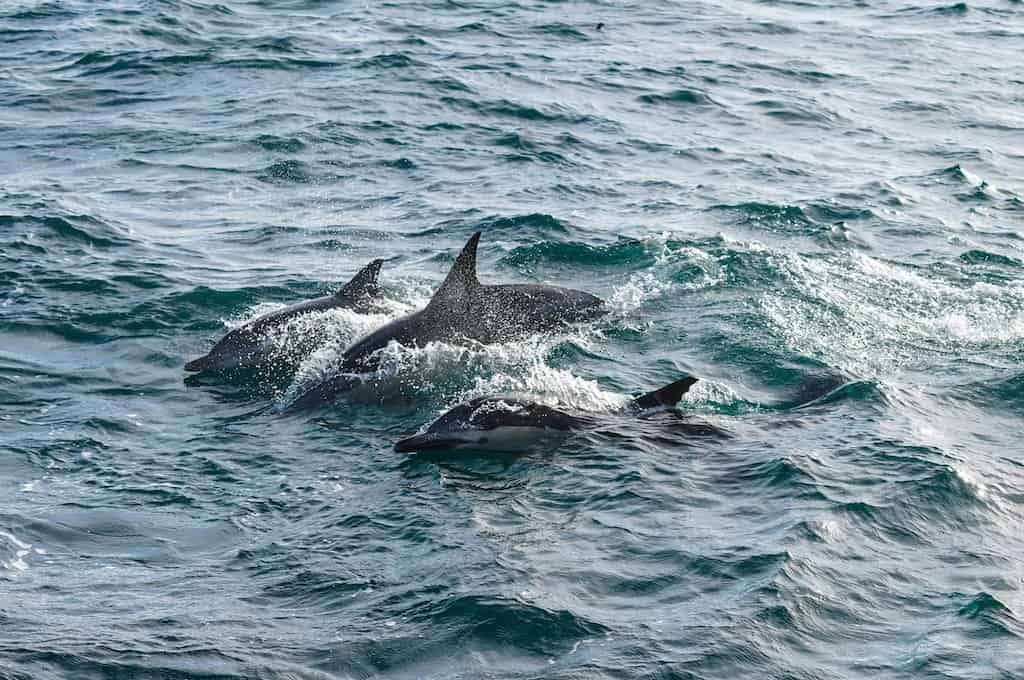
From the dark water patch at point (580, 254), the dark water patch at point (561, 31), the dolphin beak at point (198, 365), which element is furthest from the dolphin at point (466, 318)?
the dark water patch at point (561, 31)

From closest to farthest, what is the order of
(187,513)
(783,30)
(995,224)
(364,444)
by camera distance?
1. (187,513)
2. (364,444)
3. (995,224)
4. (783,30)

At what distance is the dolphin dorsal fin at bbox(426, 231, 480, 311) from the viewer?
14.6 meters

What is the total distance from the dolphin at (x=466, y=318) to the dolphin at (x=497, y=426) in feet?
5.95

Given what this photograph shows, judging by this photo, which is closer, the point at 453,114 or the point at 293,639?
the point at 293,639

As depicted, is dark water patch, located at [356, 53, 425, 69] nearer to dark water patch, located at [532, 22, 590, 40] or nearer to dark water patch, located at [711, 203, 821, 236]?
dark water patch, located at [532, 22, 590, 40]

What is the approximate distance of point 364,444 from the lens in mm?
13266

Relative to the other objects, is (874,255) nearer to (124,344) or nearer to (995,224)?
(995,224)

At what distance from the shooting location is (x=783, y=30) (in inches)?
1447

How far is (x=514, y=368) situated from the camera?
48.7 feet

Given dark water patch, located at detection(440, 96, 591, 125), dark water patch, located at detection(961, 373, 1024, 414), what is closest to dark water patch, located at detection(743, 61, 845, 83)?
dark water patch, located at detection(440, 96, 591, 125)

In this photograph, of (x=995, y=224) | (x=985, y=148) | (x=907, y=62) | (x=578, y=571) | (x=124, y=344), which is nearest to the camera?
(x=578, y=571)

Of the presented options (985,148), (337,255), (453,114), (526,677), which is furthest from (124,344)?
(985,148)

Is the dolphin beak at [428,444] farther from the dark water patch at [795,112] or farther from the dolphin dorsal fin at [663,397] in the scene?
the dark water patch at [795,112]

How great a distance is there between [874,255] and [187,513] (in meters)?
11.6
